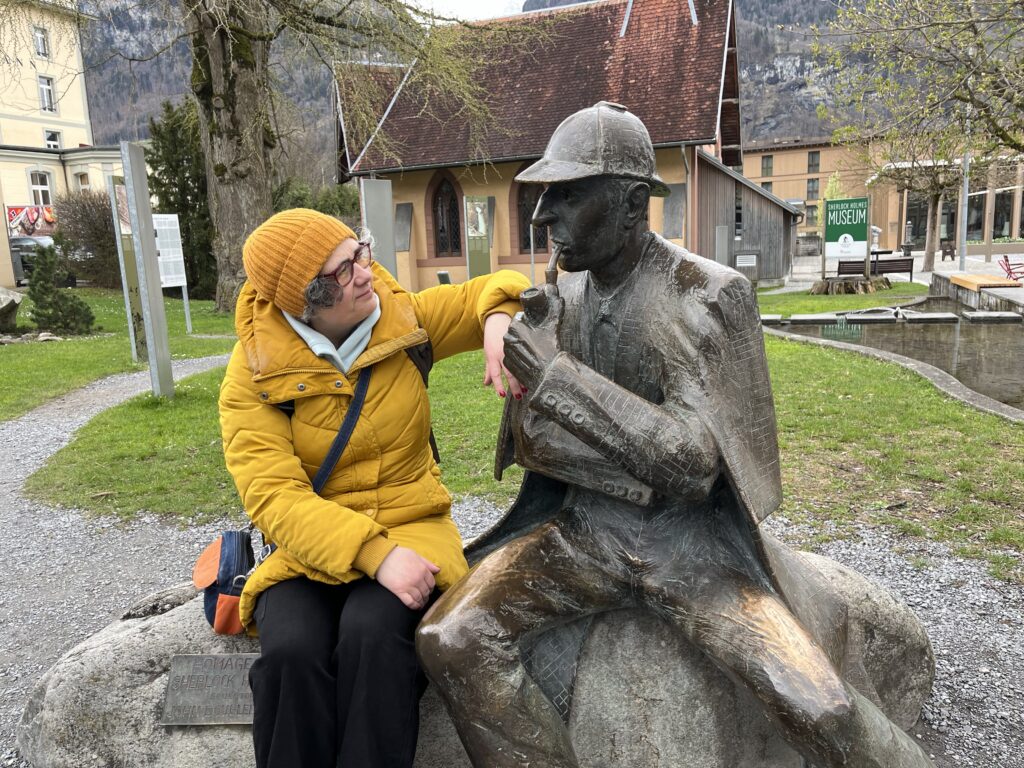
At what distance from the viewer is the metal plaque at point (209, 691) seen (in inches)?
103

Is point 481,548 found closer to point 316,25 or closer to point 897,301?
point 316,25

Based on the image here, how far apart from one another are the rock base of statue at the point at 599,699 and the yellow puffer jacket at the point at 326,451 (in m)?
0.51

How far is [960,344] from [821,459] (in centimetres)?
692

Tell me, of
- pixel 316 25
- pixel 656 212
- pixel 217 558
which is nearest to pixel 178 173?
pixel 316 25

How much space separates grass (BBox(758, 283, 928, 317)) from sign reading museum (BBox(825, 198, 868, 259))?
139cm

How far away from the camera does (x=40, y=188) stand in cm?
3647

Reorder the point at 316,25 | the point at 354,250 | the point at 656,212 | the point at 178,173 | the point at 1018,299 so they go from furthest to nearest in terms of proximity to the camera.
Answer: the point at 178,173
the point at 656,212
the point at 1018,299
the point at 316,25
the point at 354,250

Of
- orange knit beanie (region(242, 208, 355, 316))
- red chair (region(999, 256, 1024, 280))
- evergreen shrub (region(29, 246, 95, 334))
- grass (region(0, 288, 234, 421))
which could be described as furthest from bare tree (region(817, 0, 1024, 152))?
evergreen shrub (region(29, 246, 95, 334))

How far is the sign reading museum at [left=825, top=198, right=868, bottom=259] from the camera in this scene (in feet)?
68.5

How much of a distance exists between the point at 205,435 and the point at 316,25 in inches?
335

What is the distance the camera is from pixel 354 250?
2367 millimetres

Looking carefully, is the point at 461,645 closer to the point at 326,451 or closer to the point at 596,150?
the point at 326,451

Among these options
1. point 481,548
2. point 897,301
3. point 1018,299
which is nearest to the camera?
point 481,548

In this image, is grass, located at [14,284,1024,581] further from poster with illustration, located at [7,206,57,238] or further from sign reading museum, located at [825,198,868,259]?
poster with illustration, located at [7,206,57,238]
